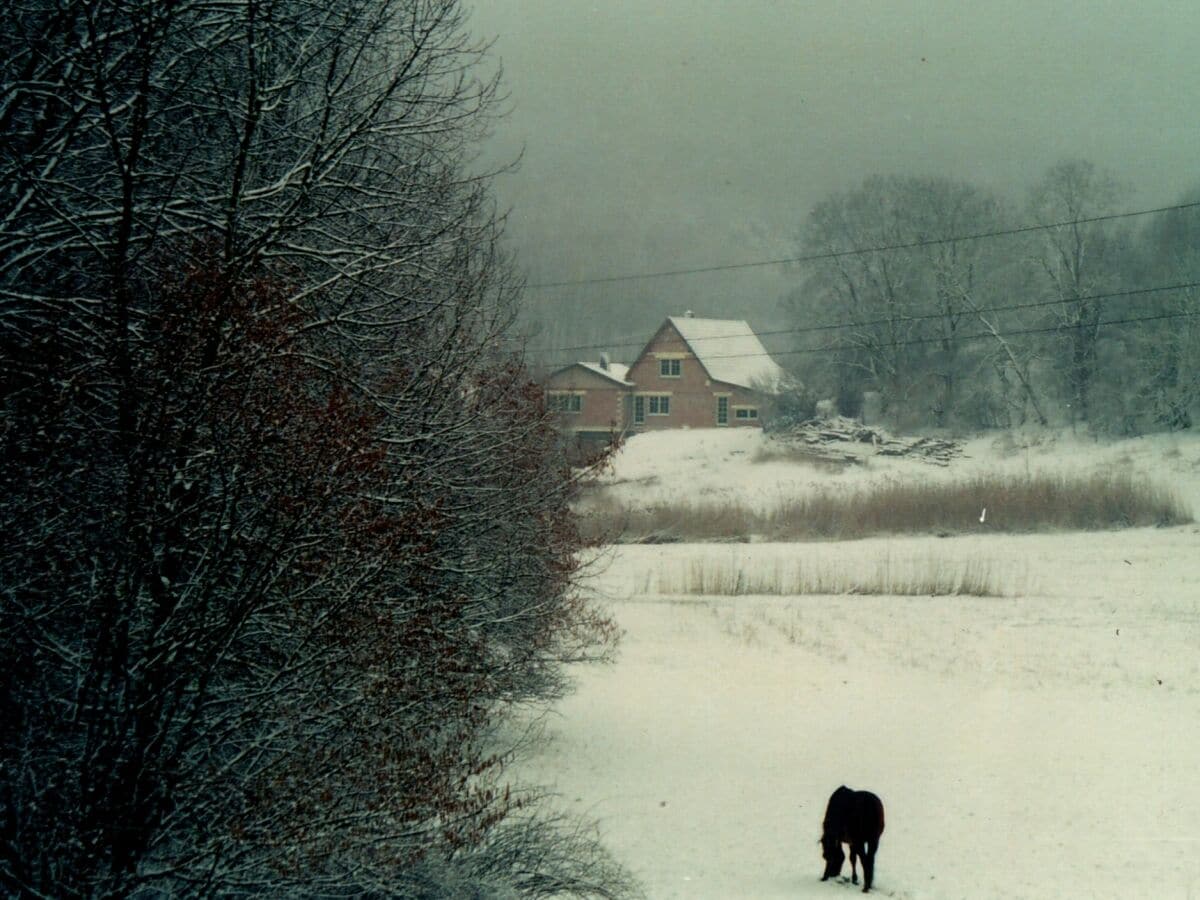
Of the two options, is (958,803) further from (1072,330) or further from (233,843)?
(1072,330)

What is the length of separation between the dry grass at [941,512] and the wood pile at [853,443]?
8.11m

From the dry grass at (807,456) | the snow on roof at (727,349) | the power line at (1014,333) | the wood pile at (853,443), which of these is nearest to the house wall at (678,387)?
the snow on roof at (727,349)

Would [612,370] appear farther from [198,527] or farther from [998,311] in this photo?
[198,527]

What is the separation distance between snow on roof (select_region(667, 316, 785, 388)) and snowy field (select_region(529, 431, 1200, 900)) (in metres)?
33.0

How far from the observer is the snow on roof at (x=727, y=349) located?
6694cm

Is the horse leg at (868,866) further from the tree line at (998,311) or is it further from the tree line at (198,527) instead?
the tree line at (998,311)

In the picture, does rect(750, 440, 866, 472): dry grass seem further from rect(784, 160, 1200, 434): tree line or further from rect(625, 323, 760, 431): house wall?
rect(625, 323, 760, 431): house wall

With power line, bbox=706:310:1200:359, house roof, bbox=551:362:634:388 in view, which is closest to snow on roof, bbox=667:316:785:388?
power line, bbox=706:310:1200:359

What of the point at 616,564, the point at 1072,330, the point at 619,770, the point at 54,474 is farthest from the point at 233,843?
the point at 1072,330

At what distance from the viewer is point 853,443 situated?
5116 cm

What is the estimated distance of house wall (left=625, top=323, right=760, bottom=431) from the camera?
2630 inches

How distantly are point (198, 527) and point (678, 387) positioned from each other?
204 ft

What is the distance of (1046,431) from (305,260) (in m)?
45.8

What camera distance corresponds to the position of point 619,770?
49.2 ft
